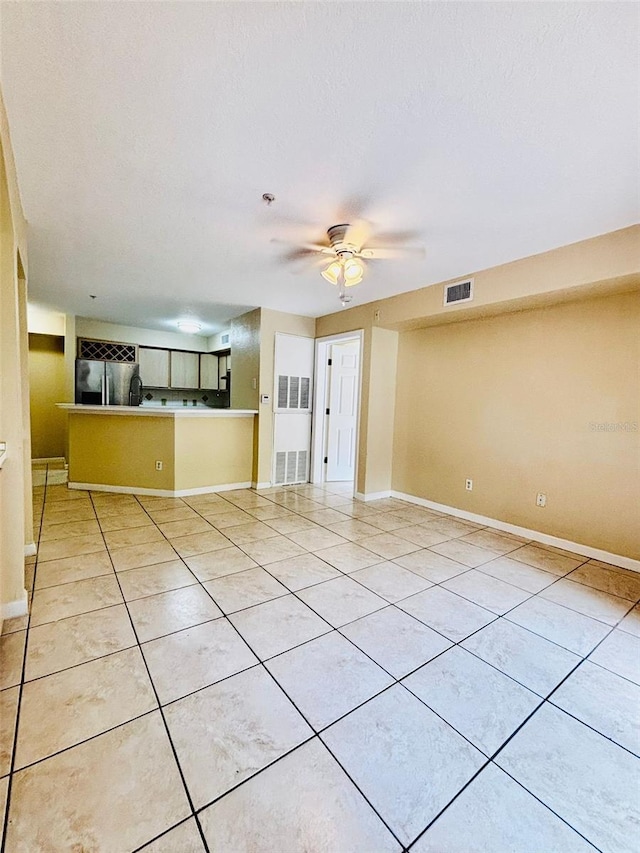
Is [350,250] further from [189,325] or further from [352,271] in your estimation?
[189,325]

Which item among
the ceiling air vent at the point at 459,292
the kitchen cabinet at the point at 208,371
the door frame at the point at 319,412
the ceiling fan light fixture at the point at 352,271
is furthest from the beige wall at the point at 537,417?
the kitchen cabinet at the point at 208,371

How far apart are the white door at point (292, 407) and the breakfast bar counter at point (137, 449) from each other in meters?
0.95

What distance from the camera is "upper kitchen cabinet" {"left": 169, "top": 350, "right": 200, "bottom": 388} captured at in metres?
6.96

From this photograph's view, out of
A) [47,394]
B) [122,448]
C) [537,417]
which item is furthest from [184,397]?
[537,417]

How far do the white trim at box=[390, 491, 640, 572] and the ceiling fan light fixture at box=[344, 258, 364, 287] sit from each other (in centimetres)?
272

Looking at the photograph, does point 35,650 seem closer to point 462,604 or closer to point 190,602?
point 190,602

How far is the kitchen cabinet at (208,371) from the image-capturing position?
23.9 feet

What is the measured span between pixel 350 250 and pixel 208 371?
216 inches

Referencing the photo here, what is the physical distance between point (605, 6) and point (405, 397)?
3620 millimetres

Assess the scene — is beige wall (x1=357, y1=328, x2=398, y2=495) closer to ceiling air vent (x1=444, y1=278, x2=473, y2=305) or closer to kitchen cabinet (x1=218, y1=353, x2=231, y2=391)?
ceiling air vent (x1=444, y1=278, x2=473, y2=305)

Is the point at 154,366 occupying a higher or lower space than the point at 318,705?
higher

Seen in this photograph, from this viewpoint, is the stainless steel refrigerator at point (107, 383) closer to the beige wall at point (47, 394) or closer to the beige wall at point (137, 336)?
the beige wall at point (137, 336)

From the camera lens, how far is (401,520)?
12.7ft

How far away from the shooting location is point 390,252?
2545 millimetres
